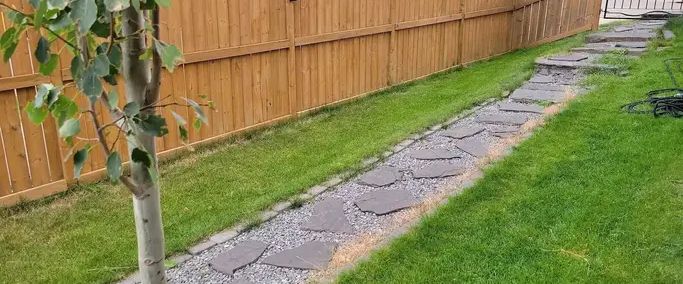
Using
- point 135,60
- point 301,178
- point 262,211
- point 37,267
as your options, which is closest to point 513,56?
point 301,178

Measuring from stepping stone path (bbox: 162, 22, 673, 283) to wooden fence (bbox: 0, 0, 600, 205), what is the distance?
967 mm

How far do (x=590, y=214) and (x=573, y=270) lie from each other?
675 mm

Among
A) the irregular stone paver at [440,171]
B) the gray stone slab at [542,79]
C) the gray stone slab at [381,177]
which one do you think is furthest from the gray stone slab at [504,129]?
the gray stone slab at [542,79]

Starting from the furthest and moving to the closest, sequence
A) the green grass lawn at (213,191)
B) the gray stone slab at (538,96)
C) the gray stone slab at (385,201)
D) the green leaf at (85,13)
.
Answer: the gray stone slab at (538,96) < the gray stone slab at (385,201) < the green grass lawn at (213,191) < the green leaf at (85,13)

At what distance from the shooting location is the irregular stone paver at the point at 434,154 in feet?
15.0

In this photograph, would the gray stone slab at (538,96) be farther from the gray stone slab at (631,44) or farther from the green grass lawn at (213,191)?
the gray stone slab at (631,44)

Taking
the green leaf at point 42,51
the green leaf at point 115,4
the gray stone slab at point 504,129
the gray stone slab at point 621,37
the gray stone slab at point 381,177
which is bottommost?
the gray stone slab at point 381,177

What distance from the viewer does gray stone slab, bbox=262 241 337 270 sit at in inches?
120

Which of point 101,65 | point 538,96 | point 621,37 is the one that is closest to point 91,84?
point 101,65

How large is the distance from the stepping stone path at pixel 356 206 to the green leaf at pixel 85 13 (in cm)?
205

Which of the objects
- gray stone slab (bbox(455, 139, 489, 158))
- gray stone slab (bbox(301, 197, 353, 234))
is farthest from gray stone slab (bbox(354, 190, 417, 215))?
gray stone slab (bbox(455, 139, 489, 158))

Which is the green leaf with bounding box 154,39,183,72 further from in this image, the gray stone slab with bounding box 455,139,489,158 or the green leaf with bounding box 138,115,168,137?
the gray stone slab with bounding box 455,139,489,158

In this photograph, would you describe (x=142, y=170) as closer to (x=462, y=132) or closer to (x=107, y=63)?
(x=107, y=63)

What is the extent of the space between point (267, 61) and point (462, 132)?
6.31ft
